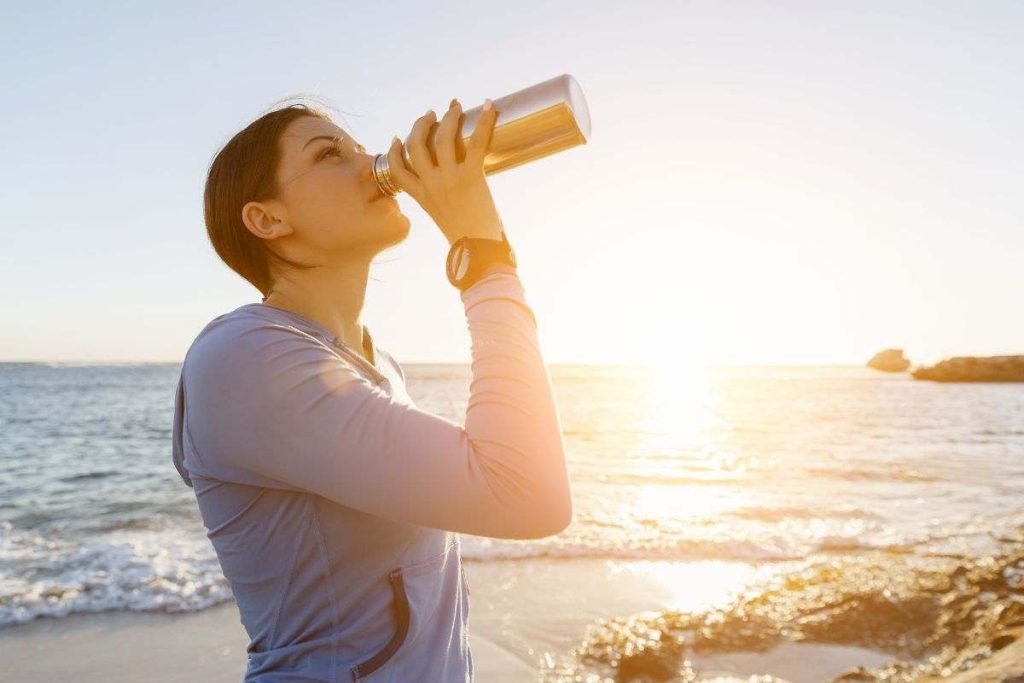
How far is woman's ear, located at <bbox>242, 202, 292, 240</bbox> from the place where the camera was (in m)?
1.58

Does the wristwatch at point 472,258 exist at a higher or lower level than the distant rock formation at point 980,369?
higher

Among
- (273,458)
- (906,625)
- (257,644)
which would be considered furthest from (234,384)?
(906,625)

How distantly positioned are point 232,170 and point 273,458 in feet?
2.53

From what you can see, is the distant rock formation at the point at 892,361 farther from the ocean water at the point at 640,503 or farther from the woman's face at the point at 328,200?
the woman's face at the point at 328,200

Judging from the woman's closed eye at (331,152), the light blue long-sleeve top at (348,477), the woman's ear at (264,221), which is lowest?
the light blue long-sleeve top at (348,477)

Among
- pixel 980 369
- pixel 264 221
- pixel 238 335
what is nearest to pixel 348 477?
pixel 238 335

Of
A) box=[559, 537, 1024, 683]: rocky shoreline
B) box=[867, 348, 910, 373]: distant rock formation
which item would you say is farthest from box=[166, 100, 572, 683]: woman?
box=[867, 348, 910, 373]: distant rock formation

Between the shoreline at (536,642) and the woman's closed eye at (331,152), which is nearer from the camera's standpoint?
the woman's closed eye at (331,152)

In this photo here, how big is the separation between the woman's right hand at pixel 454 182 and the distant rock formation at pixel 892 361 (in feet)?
355

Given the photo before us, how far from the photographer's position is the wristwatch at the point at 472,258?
1.38 m

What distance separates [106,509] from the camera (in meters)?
10.1

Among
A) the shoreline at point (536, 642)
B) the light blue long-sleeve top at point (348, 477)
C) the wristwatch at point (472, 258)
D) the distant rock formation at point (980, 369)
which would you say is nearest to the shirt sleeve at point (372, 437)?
the light blue long-sleeve top at point (348, 477)

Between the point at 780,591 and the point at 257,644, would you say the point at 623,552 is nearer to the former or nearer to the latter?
the point at 780,591

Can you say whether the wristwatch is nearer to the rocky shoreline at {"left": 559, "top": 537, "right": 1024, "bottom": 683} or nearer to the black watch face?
the black watch face
